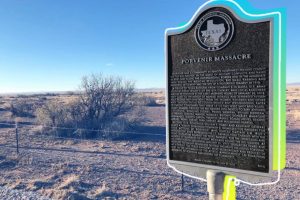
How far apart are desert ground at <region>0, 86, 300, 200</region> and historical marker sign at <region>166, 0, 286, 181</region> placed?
10.6 ft

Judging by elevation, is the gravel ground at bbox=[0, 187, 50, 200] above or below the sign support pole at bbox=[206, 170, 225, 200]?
below

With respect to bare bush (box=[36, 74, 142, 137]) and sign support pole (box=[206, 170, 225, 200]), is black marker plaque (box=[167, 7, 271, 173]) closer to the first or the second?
sign support pole (box=[206, 170, 225, 200])

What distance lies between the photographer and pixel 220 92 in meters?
3.58

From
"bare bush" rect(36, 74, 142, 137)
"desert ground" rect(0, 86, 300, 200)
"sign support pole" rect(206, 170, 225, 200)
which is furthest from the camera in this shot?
"bare bush" rect(36, 74, 142, 137)

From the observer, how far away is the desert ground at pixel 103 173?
681 cm

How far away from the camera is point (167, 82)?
4.06 meters

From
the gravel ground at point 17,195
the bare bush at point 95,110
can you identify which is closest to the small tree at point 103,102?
the bare bush at point 95,110

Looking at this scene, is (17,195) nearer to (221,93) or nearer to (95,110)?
(221,93)

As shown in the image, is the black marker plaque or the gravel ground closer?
the black marker plaque

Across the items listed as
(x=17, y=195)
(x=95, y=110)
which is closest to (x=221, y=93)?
(x=17, y=195)

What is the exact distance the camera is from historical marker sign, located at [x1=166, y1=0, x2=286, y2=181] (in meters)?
3.28

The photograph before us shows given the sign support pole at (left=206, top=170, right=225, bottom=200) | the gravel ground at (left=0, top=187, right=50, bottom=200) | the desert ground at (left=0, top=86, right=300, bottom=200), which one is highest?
the sign support pole at (left=206, top=170, right=225, bottom=200)

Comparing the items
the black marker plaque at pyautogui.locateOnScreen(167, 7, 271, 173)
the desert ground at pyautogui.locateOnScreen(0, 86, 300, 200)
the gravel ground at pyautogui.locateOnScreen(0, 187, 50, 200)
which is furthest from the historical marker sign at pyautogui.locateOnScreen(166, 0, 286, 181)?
the gravel ground at pyautogui.locateOnScreen(0, 187, 50, 200)

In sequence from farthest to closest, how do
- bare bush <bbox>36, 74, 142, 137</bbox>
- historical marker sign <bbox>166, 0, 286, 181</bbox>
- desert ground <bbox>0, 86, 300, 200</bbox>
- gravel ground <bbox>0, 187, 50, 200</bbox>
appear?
bare bush <bbox>36, 74, 142, 137</bbox> → desert ground <bbox>0, 86, 300, 200</bbox> → gravel ground <bbox>0, 187, 50, 200</bbox> → historical marker sign <bbox>166, 0, 286, 181</bbox>
